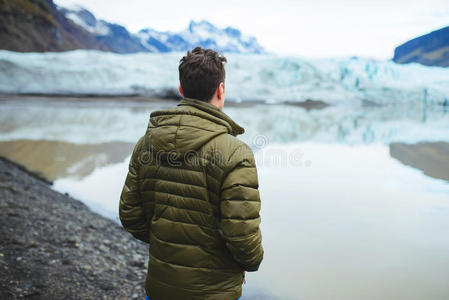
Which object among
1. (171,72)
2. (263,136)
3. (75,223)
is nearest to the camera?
(75,223)

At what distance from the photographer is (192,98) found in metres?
1.10

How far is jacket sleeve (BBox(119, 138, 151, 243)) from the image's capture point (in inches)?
46.8

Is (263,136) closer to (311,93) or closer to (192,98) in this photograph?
(192,98)

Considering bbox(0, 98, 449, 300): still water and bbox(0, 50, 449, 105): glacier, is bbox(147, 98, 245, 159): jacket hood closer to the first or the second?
bbox(0, 98, 449, 300): still water

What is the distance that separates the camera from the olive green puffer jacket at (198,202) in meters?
1.02

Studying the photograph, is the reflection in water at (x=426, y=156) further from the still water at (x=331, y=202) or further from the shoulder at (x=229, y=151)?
the shoulder at (x=229, y=151)

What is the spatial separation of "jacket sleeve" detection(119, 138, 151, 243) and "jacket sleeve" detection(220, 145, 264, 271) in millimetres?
311

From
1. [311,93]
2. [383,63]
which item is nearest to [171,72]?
[311,93]

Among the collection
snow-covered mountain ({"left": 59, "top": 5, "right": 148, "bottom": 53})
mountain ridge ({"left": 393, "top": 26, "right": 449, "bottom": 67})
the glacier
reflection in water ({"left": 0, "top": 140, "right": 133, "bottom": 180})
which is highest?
snow-covered mountain ({"left": 59, "top": 5, "right": 148, "bottom": 53})

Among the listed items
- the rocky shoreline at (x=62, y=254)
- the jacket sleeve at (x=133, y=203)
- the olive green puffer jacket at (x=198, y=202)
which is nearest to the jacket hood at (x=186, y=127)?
the olive green puffer jacket at (x=198, y=202)

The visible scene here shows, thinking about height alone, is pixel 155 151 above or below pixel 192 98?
below

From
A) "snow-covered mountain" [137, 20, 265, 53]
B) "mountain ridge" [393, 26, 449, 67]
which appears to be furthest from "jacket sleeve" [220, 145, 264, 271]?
"snow-covered mountain" [137, 20, 265, 53]

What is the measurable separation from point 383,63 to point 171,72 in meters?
14.8

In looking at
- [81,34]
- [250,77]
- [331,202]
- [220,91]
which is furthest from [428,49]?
[220,91]
